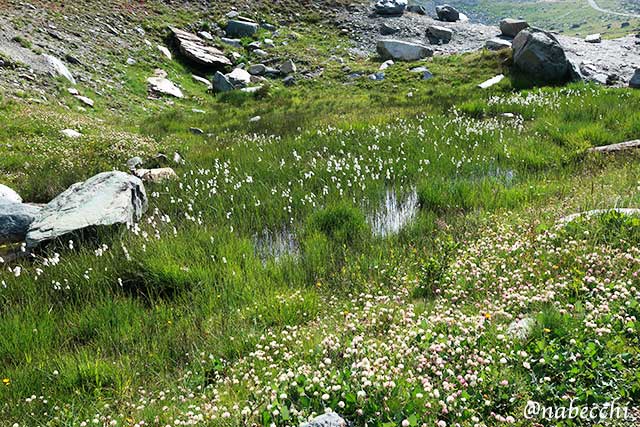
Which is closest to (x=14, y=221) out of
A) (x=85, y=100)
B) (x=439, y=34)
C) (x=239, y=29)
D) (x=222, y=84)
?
(x=85, y=100)

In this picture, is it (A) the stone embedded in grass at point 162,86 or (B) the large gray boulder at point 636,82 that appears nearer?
(B) the large gray boulder at point 636,82

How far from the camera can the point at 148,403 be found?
3.86 metres

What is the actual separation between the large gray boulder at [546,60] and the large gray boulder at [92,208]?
18.2 m

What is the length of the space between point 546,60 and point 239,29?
21731 millimetres

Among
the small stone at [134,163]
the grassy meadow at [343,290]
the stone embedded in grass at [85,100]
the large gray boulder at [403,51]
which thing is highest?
the large gray boulder at [403,51]

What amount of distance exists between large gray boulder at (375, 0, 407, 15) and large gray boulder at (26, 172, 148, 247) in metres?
35.5

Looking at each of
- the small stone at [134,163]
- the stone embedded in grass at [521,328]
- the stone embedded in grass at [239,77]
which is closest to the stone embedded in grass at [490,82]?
the stone embedded in grass at [239,77]

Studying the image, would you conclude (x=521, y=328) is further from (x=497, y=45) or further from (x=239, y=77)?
(x=497, y=45)

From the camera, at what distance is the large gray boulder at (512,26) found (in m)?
30.6

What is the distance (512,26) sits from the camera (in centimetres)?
3103

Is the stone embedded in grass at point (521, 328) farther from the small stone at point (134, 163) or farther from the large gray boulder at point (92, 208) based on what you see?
the small stone at point (134, 163)

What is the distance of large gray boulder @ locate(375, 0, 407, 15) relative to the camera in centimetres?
3850

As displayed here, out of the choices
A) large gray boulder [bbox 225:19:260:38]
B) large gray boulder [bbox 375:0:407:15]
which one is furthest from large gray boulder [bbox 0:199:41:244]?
large gray boulder [bbox 375:0:407:15]

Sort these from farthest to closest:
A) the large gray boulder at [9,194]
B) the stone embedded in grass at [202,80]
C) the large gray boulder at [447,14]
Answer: the large gray boulder at [447,14] → the stone embedded in grass at [202,80] → the large gray boulder at [9,194]
